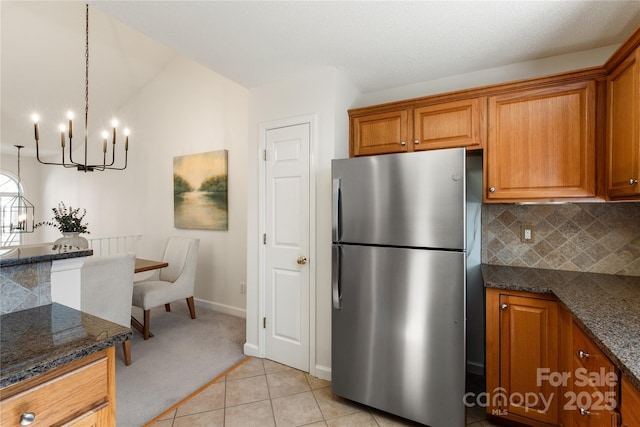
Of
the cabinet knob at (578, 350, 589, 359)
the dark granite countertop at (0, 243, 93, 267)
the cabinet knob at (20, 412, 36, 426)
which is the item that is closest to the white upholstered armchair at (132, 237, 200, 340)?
the dark granite countertop at (0, 243, 93, 267)

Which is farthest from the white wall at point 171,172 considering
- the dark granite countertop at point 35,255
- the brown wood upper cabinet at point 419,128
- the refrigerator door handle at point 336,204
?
the dark granite countertop at point 35,255

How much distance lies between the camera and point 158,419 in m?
1.86

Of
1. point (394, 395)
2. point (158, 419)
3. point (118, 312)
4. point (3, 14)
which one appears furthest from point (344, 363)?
point (3, 14)

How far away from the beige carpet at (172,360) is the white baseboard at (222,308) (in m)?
0.07

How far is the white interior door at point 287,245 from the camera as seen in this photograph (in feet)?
7.93

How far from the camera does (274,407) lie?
1.98 metres

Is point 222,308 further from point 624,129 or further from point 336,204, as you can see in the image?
point 624,129

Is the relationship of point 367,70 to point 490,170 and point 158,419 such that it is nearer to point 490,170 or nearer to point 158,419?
point 490,170

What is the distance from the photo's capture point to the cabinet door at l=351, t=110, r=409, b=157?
226cm

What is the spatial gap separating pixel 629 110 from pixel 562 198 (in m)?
0.54

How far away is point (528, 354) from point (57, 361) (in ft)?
6.99

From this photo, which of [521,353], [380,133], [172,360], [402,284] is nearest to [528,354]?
[521,353]

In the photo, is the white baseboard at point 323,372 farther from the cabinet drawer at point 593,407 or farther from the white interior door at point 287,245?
the cabinet drawer at point 593,407

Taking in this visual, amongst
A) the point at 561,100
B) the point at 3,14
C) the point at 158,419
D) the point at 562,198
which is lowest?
the point at 158,419
